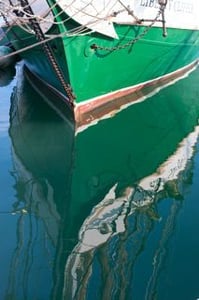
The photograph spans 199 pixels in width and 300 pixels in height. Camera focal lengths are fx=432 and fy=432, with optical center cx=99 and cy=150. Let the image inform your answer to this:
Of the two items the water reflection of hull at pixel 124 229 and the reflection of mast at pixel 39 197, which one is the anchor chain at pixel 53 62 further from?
the water reflection of hull at pixel 124 229

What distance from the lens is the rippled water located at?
3625 mm

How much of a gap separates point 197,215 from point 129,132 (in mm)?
2859

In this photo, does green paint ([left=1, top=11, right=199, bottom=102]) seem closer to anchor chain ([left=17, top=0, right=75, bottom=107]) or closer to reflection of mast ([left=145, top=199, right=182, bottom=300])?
anchor chain ([left=17, top=0, right=75, bottom=107])

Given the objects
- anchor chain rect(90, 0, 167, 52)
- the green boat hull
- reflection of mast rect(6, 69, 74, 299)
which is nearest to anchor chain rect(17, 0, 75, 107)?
the green boat hull

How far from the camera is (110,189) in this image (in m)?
5.42

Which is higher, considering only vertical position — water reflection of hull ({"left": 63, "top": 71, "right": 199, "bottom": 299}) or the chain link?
the chain link

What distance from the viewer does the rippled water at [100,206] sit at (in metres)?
3.62

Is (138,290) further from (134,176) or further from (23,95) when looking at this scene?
(23,95)

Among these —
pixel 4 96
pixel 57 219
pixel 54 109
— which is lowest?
pixel 57 219

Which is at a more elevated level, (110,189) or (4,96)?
(4,96)

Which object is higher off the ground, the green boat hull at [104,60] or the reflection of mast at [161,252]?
the green boat hull at [104,60]

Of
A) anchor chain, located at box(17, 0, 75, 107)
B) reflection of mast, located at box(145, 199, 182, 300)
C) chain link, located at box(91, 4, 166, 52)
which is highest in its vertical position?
chain link, located at box(91, 4, 166, 52)

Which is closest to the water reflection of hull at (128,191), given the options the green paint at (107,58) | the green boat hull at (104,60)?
the green boat hull at (104,60)

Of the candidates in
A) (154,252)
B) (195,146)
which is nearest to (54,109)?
(195,146)
